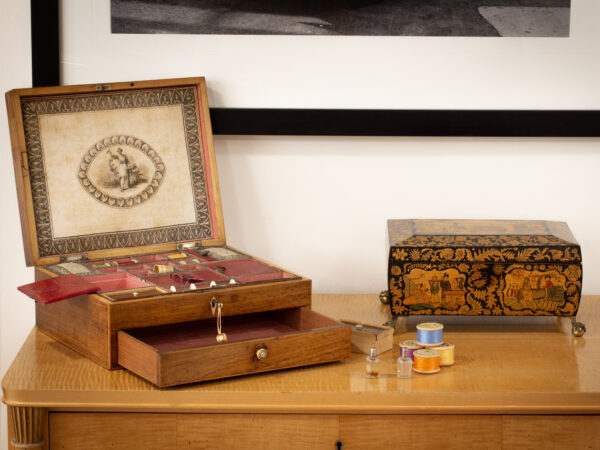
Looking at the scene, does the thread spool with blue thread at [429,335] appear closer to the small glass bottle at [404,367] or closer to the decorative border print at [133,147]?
the small glass bottle at [404,367]

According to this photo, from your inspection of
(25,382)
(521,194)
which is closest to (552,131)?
(521,194)

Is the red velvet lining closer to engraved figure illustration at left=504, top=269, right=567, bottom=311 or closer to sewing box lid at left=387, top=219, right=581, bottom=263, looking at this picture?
sewing box lid at left=387, top=219, right=581, bottom=263

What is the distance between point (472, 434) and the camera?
1.31 m

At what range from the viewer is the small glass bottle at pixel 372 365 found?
53.1 inches

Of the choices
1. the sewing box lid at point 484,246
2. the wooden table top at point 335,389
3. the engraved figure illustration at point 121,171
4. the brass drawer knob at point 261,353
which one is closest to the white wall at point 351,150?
the engraved figure illustration at point 121,171

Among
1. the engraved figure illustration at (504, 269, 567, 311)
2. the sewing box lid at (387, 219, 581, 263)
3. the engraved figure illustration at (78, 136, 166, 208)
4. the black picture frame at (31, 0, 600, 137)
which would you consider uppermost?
the black picture frame at (31, 0, 600, 137)

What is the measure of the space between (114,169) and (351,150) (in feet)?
1.76

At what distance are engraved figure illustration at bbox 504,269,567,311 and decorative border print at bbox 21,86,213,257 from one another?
64cm

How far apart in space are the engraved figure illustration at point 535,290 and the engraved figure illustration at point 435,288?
0.30 ft

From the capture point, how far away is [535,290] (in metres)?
1.53

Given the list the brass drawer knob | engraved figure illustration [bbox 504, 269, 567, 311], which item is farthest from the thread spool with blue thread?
the brass drawer knob

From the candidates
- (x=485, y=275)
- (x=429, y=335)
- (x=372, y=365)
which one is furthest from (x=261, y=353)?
(x=485, y=275)

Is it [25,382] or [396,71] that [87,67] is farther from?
[25,382]

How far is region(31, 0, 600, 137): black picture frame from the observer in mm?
1831
